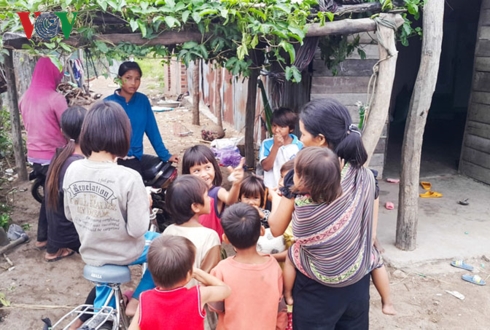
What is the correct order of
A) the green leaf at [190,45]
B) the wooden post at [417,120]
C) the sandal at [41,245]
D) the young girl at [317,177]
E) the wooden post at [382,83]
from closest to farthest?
the young girl at [317,177]
the green leaf at [190,45]
the wooden post at [382,83]
the wooden post at [417,120]
the sandal at [41,245]

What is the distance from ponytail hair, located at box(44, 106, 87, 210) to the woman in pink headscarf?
822 mm

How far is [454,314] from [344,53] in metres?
2.64

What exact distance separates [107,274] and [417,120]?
9.95ft

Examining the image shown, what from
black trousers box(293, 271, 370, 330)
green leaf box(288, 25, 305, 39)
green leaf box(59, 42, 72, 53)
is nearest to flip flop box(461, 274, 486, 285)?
black trousers box(293, 271, 370, 330)

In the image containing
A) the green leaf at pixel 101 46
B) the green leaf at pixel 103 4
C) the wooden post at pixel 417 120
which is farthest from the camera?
the wooden post at pixel 417 120

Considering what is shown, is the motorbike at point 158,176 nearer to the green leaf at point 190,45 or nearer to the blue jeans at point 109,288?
the green leaf at point 190,45

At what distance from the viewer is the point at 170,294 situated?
200cm

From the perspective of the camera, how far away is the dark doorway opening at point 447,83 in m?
8.84

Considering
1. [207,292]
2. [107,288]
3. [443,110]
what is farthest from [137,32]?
[443,110]

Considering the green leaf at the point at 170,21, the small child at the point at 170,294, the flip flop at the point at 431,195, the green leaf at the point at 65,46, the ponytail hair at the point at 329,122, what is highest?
the green leaf at the point at 170,21

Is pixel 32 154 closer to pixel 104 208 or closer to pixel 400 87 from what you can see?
pixel 104 208

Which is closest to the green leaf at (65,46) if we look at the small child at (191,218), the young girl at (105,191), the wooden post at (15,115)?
the young girl at (105,191)

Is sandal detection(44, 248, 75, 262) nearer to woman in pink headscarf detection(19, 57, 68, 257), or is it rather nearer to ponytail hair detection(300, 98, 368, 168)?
woman in pink headscarf detection(19, 57, 68, 257)

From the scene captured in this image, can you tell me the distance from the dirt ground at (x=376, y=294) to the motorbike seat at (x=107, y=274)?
4.18ft
